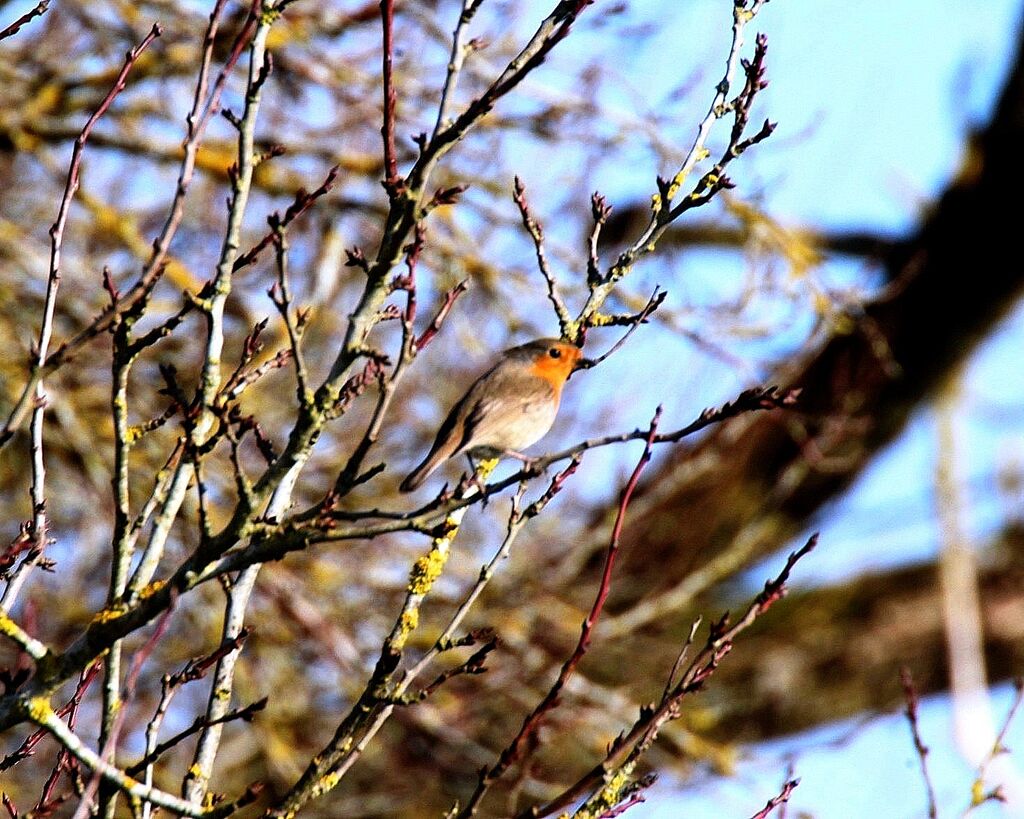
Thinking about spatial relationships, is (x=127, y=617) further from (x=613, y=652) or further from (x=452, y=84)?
(x=613, y=652)

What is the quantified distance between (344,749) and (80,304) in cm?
473

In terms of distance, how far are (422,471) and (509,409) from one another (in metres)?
0.51

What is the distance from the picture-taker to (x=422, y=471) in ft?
13.6

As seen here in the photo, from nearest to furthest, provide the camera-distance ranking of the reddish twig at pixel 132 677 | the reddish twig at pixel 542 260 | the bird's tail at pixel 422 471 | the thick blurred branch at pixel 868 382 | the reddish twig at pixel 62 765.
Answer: the reddish twig at pixel 132 677, the reddish twig at pixel 62 765, the reddish twig at pixel 542 260, the bird's tail at pixel 422 471, the thick blurred branch at pixel 868 382

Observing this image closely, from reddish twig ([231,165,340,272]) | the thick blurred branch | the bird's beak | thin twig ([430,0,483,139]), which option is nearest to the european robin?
the bird's beak

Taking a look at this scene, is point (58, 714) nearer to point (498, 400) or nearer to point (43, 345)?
point (43, 345)

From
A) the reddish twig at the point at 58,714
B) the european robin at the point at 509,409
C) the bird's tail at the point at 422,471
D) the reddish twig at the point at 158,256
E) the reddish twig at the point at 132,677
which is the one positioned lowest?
the reddish twig at the point at 132,677

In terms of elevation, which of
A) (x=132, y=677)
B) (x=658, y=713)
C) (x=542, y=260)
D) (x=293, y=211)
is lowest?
(x=132, y=677)

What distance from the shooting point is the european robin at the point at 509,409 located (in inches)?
176

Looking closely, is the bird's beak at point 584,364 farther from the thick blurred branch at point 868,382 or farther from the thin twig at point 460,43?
the thick blurred branch at point 868,382

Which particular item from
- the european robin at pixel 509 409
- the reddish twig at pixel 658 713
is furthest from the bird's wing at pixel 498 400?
the reddish twig at pixel 658 713

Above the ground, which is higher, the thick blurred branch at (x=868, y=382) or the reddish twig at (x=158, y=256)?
the thick blurred branch at (x=868, y=382)

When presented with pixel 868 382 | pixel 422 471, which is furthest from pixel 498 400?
pixel 868 382

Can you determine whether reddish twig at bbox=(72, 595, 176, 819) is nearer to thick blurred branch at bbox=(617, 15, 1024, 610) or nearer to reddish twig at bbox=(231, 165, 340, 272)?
reddish twig at bbox=(231, 165, 340, 272)
